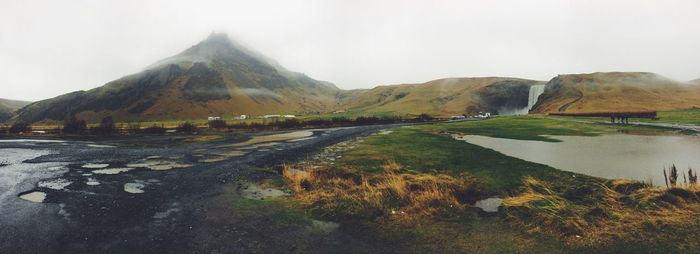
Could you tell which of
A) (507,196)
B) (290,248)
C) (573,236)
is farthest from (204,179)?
(573,236)

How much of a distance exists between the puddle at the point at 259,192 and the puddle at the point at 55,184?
11.8m

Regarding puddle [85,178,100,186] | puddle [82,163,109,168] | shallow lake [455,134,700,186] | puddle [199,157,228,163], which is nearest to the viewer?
shallow lake [455,134,700,186]

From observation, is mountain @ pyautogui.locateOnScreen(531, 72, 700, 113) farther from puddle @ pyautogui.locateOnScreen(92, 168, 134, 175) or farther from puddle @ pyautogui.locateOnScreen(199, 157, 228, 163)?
puddle @ pyautogui.locateOnScreen(92, 168, 134, 175)

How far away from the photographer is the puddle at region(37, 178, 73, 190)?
2239 cm

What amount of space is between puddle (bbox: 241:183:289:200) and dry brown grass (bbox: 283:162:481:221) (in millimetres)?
961

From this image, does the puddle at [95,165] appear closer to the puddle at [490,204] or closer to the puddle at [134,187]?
the puddle at [134,187]

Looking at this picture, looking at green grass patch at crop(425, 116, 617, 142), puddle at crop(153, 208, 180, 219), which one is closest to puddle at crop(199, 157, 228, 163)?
puddle at crop(153, 208, 180, 219)

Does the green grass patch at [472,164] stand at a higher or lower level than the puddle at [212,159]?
higher

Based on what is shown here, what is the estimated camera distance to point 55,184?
23391 millimetres

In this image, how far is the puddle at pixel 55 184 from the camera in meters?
22.4

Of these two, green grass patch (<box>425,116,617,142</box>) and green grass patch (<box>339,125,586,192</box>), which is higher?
green grass patch (<box>425,116,617,142</box>)

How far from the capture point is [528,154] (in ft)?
104

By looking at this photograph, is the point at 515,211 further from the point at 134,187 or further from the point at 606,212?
the point at 134,187

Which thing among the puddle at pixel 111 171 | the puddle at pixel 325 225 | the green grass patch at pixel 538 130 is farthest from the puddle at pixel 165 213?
the green grass patch at pixel 538 130
